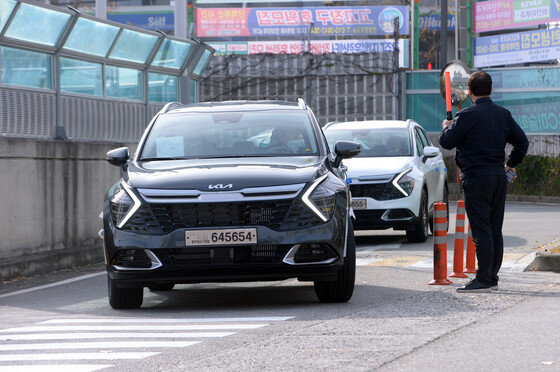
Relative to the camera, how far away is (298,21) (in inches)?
1815

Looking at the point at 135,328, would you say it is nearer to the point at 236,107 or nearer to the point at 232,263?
the point at 232,263

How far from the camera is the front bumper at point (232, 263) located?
8.55m

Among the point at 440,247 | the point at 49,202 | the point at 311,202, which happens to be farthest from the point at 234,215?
the point at 49,202

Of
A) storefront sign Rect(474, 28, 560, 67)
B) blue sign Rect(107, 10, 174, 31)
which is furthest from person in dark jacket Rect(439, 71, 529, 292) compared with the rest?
blue sign Rect(107, 10, 174, 31)

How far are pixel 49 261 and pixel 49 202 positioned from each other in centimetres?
82

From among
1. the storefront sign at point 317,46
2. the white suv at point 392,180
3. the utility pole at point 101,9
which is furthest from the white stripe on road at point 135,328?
the storefront sign at point 317,46

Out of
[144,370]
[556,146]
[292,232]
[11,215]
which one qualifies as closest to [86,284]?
[11,215]

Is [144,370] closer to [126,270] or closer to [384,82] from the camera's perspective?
[126,270]

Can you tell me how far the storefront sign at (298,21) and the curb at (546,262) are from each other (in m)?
33.5

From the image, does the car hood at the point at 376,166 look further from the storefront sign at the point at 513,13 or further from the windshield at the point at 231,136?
the storefront sign at the point at 513,13

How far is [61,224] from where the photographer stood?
13.6 meters

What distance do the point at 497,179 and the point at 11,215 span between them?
214 inches

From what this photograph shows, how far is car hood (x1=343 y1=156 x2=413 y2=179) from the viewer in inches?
604

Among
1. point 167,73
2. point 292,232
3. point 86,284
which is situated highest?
point 167,73
